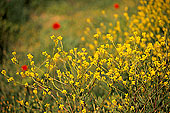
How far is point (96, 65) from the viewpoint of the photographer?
75.6 inches

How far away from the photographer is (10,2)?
5.02m

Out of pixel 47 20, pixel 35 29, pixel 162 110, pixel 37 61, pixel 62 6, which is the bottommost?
pixel 162 110

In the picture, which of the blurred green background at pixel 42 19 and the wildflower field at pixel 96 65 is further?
the blurred green background at pixel 42 19

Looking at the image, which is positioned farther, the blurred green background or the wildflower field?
the blurred green background

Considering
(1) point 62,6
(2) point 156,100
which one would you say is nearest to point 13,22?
(1) point 62,6

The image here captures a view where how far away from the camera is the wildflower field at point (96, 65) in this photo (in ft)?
6.36

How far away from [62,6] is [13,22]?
2135 mm

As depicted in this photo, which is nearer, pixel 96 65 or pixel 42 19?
pixel 96 65

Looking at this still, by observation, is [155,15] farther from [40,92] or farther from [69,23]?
[69,23]

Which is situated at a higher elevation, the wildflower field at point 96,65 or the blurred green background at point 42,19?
the blurred green background at point 42,19

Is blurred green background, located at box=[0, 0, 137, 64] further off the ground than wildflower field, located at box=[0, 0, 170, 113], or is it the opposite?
blurred green background, located at box=[0, 0, 137, 64]

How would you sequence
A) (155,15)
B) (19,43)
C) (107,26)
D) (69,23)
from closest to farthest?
(155,15)
(107,26)
(19,43)
(69,23)

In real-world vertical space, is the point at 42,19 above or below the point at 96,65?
above

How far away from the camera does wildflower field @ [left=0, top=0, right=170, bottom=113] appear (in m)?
1.94
